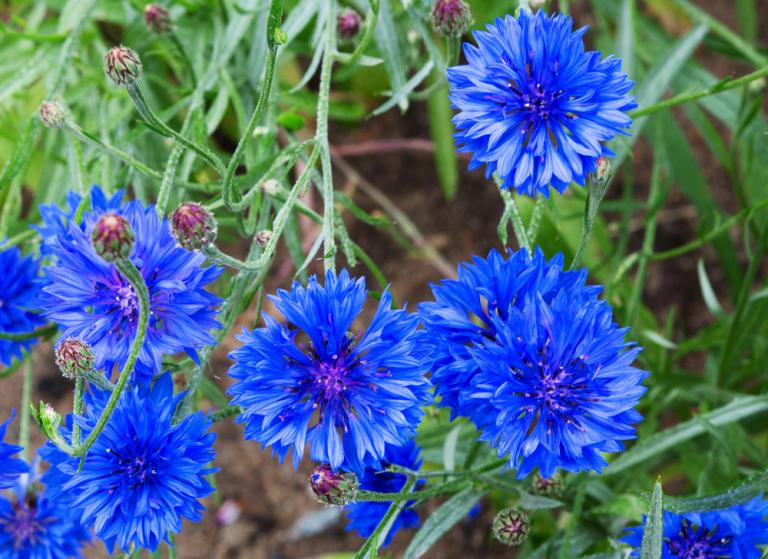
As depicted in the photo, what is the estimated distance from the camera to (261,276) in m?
1.16

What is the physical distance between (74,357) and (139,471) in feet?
0.57

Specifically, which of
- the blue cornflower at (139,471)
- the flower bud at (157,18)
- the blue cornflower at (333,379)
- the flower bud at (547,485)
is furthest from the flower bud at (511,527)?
the flower bud at (157,18)

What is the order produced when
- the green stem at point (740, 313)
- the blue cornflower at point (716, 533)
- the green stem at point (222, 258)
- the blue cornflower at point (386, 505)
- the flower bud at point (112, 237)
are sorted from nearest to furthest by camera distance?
the flower bud at point (112, 237), the green stem at point (222, 258), the blue cornflower at point (716, 533), the blue cornflower at point (386, 505), the green stem at point (740, 313)

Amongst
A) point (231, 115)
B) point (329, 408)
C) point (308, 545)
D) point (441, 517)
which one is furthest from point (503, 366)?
point (231, 115)

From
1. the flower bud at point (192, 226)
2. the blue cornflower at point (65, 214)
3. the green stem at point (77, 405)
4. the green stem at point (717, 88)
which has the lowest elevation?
the green stem at point (77, 405)

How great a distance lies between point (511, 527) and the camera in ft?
3.55

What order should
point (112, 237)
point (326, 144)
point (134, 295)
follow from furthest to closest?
point (326, 144) → point (134, 295) → point (112, 237)

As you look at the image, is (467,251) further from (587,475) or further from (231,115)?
(587,475)

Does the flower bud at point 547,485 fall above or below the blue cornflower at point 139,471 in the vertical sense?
above

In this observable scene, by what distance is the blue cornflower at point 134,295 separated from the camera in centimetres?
100

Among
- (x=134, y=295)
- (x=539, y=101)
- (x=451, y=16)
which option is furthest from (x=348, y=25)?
(x=134, y=295)

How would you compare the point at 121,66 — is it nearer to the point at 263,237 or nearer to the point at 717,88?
the point at 263,237

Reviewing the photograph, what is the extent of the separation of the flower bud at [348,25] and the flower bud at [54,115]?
0.47 m

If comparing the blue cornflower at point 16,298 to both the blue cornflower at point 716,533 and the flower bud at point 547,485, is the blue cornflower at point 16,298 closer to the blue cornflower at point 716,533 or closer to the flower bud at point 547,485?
the flower bud at point 547,485
